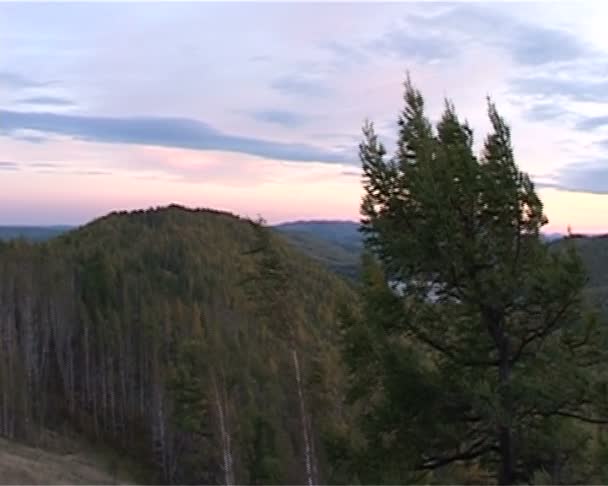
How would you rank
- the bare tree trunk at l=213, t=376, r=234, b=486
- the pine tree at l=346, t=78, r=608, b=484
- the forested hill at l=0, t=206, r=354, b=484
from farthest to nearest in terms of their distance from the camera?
the forested hill at l=0, t=206, r=354, b=484, the bare tree trunk at l=213, t=376, r=234, b=486, the pine tree at l=346, t=78, r=608, b=484

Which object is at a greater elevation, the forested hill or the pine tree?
the pine tree

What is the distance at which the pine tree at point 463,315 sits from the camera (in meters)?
10.3

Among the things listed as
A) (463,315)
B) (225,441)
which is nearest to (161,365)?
(225,441)

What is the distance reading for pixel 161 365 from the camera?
3191 inches

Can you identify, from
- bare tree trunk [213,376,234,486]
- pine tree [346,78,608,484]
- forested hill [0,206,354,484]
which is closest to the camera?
pine tree [346,78,608,484]

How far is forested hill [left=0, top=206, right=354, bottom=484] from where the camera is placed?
169 feet

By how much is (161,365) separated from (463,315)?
7292 centimetres

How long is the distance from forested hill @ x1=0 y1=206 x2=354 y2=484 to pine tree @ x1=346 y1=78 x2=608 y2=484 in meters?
20.4

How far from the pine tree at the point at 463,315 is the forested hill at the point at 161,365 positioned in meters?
20.4

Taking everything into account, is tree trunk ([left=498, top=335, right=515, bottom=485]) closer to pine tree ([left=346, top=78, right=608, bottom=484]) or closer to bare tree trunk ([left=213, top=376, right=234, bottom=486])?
pine tree ([left=346, top=78, right=608, bottom=484])

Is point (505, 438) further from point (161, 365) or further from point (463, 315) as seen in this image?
point (161, 365)

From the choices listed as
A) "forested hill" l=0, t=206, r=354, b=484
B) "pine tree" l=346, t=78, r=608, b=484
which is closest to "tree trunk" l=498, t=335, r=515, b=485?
"pine tree" l=346, t=78, r=608, b=484

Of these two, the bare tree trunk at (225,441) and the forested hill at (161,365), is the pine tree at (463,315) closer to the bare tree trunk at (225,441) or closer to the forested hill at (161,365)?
the forested hill at (161,365)

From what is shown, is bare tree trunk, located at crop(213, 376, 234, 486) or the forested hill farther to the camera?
the forested hill
